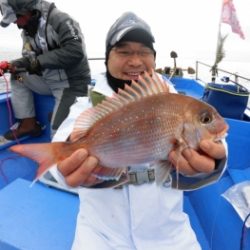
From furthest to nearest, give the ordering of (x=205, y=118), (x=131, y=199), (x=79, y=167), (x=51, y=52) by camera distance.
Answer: (x=51, y=52), (x=131, y=199), (x=79, y=167), (x=205, y=118)

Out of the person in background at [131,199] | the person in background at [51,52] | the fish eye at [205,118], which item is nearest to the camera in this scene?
the fish eye at [205,118]

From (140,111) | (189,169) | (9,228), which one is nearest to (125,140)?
(140,111)

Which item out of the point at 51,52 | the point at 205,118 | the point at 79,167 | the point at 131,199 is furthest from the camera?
the point at 51,52

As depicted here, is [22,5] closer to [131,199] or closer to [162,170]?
[131,199]

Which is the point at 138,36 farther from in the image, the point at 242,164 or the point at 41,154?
the point at 242,164

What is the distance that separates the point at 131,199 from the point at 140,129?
504 mm

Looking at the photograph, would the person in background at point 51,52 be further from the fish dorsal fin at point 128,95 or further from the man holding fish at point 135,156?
the fish dorsal fin at point 128,95

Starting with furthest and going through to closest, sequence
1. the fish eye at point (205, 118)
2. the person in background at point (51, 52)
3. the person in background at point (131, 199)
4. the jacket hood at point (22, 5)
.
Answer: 1. the person in background at point (51, 52)
2. the jacket hood at point (22, 5)
3. the person in background at point (131, 199)
4. the fish eye at point (205, 118)

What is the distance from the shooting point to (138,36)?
4.58ft

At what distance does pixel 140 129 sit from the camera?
927 mm

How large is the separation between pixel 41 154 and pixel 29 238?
0.87 metres

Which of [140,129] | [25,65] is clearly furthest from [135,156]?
[25,65]

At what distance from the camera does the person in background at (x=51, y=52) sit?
104 inches

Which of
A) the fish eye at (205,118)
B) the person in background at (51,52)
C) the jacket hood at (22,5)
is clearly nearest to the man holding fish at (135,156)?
the fish eye at (205,118)
